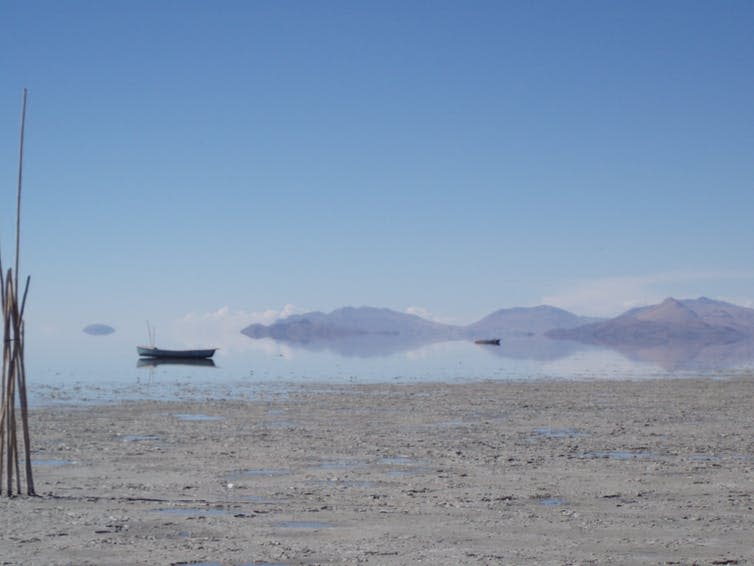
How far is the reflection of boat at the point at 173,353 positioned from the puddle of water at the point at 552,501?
226 feet

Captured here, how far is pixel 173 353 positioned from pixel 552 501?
6979cm

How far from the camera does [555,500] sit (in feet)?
42.2

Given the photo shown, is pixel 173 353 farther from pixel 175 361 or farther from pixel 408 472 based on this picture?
pixel 408 472

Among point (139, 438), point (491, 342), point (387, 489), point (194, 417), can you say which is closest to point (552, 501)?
point (387, 489)

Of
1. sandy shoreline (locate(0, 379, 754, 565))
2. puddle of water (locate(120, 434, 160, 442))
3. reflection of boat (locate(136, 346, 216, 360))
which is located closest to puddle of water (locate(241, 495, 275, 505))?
sandy shoreline (locate(0, 379, 754, 565))

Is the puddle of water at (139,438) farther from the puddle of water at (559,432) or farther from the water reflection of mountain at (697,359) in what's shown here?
the water reflection of mountain at (697,359)

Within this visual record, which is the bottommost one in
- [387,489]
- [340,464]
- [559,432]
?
[387,489]

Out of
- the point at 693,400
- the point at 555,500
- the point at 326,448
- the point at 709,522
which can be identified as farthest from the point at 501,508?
the point at 693,400

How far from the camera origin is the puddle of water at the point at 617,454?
1730 cm

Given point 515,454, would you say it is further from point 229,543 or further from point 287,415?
point 287,415

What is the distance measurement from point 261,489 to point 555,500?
458 cm

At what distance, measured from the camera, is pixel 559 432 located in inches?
856

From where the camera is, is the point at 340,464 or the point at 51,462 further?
the point at 51,462

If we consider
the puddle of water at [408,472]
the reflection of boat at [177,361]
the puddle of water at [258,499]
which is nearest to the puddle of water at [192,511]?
the puddle of water at [258,499]
